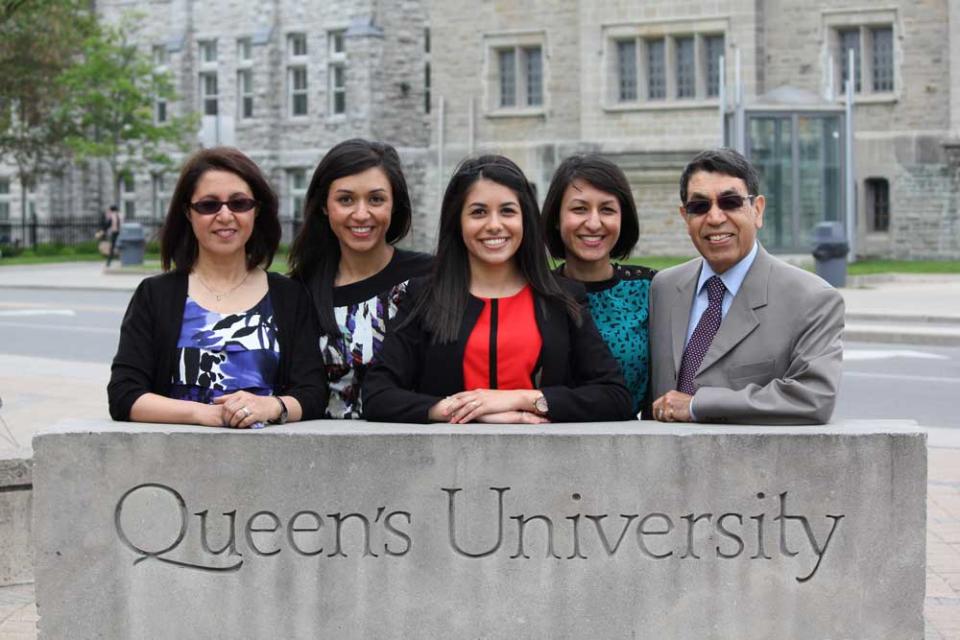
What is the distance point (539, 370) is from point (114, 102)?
43045mm

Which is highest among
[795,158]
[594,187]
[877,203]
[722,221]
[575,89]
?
[575,89]

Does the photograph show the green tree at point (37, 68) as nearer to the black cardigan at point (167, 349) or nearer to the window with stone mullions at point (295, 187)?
the window with stone mullions at point (295, 187)

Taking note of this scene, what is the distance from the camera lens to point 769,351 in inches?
209

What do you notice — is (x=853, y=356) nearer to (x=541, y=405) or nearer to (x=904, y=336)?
(x=904, y=336)

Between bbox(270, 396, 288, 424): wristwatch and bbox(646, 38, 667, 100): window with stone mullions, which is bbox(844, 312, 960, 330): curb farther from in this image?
bbox(646, 38, 667, 100): window with stone mullions

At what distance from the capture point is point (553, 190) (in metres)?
5.78

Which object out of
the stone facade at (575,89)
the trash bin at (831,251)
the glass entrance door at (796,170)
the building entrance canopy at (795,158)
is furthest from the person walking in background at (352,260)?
the glass entrance door at (796,170)

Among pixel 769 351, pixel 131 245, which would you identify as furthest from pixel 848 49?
pixel 769 351

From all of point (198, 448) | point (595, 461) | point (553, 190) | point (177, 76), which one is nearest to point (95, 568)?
point (198, 448)

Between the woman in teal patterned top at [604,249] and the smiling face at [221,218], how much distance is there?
0.99 metres

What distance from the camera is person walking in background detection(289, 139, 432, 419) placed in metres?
5.62

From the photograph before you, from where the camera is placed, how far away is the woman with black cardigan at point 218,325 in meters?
5.41

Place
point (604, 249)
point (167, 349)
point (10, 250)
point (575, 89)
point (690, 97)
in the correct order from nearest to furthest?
point (167, 349)
point (604, 249)
point (690, 97)
point (575, 89)
point (10, 250)

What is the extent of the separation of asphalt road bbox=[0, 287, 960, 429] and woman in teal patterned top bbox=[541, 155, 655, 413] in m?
7.65
